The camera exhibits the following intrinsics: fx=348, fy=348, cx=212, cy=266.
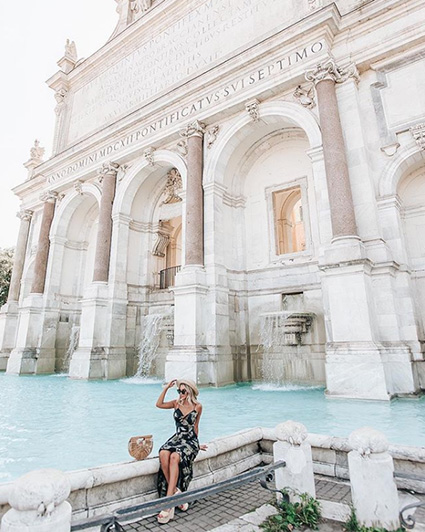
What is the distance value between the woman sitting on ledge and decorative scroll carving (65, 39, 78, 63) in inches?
875

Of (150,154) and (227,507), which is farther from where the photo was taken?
(150,154)

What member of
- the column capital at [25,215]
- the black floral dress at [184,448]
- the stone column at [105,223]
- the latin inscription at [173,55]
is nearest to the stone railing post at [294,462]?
the black floral dress at [184,448]

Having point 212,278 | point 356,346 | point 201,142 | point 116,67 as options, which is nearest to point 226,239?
point 212,278

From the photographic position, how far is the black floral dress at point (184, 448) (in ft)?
10.3

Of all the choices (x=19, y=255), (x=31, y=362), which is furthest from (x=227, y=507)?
(x=19, y=255)

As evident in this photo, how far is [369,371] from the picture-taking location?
24.1ft

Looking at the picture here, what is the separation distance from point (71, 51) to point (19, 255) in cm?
1207

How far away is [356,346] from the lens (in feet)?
25.0

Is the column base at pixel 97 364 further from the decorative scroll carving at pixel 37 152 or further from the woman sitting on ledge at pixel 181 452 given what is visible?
the decorative scroll carving at pixel 37 152

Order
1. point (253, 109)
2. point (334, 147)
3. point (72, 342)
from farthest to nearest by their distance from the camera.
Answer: point (72, 342), point (253, 109), point (334, 147)

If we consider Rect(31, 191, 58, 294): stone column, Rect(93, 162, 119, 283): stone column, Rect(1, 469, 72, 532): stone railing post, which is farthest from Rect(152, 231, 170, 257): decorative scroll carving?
Rect(1, 469, 72, 532): stone railing post

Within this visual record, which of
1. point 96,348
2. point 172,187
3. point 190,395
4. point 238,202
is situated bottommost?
point 190,395

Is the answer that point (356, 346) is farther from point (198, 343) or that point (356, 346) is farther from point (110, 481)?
point (110, 481)

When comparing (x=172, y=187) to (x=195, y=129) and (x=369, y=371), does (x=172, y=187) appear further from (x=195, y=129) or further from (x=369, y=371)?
(x=369, y=371)
